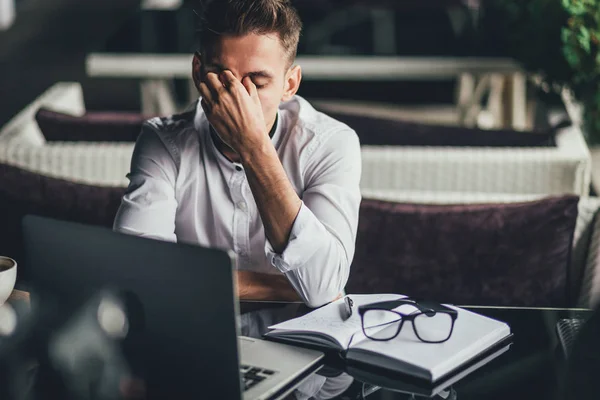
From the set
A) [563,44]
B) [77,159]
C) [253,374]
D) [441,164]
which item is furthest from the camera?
[563,44]

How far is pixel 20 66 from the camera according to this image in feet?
20.9

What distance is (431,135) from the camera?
2.44 meters

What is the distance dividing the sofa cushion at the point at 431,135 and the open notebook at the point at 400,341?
1120 mm

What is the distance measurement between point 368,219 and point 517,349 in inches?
30.7

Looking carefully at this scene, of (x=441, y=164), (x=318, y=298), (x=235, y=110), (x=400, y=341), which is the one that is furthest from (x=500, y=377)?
(x=441, y=164)

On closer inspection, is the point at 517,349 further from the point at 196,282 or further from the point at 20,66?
the point at 20,66

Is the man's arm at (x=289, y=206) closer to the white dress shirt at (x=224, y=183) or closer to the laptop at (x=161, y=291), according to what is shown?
the white dress shirt at (x=224, y=183)

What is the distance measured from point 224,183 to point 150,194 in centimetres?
15

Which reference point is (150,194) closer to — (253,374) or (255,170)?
(255,170)

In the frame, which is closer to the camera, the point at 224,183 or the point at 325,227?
the point at 325,227

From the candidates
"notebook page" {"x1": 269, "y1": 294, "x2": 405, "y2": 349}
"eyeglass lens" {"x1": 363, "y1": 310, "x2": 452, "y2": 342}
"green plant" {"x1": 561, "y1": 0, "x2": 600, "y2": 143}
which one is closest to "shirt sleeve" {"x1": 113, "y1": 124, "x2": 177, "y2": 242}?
"notebook page" {"x1": 269, "y1": 294, "x2": 405, "y2": 349}

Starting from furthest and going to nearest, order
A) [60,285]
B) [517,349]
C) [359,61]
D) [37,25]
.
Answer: [37,25] < [359,61] < [517,349] < [60,285]

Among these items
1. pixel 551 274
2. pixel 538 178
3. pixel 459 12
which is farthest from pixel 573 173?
pixel 459 12

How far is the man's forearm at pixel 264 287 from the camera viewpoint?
5.26 ft
